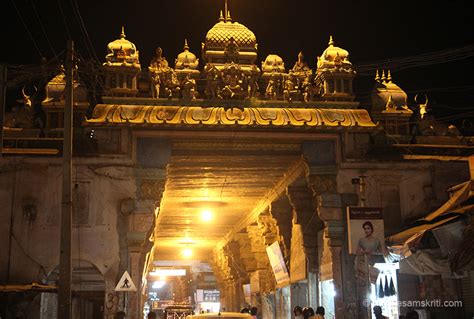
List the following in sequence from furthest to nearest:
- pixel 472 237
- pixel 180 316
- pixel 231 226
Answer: pixel 231 226 < pixel 180 316 < pixel 472 237

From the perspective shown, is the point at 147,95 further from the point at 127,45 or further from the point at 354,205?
the point at 354,205

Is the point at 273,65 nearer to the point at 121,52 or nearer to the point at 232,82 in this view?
the point at 232,82

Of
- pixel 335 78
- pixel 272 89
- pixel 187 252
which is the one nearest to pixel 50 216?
pixel 272 89

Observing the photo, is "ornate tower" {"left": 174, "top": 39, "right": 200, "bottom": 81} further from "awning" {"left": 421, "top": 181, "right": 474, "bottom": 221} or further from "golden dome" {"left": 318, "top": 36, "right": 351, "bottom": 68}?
"awning" {"left": 421, "top": 181, "right": 474, "bottom": 221}

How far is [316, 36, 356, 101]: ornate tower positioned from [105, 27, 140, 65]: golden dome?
5622 millimetres

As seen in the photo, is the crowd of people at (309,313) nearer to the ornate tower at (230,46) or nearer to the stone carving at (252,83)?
the stone carving at (252,83)

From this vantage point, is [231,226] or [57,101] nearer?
[57,101]

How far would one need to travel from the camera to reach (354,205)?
57.0 ft

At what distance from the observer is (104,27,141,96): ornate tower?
56.6ft

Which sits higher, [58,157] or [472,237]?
[58,157]

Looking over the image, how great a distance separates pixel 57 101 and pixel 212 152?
645 centimetres

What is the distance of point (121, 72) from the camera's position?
17.3 meters

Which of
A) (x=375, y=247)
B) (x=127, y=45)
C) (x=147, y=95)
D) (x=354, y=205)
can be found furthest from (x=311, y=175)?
(x=127, y=45)

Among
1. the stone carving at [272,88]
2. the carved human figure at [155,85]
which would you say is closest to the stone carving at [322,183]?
the stone carving at [272,88]
